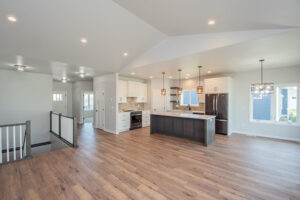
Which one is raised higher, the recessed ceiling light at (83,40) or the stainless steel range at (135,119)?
the recessed ceiling light at (83,40)

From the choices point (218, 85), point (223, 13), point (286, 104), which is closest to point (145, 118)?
point (218, 85)

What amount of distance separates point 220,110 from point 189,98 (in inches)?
83.6

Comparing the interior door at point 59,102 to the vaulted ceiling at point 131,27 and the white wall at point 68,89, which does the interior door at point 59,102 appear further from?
the vaulted ceiling at point 131,27

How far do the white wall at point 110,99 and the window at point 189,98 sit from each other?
13.6 ft

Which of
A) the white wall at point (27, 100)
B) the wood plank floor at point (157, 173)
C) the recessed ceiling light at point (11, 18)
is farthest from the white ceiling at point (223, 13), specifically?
the white wall at point (27, 100)

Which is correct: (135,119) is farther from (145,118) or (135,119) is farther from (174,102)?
(174,102)

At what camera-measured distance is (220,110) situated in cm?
584

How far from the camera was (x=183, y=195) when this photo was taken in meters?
2.12

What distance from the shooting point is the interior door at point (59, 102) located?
A: 8.48 metres

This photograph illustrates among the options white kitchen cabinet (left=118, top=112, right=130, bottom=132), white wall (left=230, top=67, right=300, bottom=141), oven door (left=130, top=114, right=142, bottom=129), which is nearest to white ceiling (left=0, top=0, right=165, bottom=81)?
white kitchen cabinet (left=118, top=112, right=130, bottom=132)

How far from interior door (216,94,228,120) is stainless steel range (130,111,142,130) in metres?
3.73

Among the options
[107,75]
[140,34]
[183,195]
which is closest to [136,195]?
[183,195]

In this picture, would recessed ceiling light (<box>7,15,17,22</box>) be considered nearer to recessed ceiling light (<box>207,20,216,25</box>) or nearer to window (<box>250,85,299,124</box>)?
recessed ceiling light (<box>207,20,216,25</box>)

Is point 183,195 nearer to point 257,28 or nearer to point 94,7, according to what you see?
point 257,28
